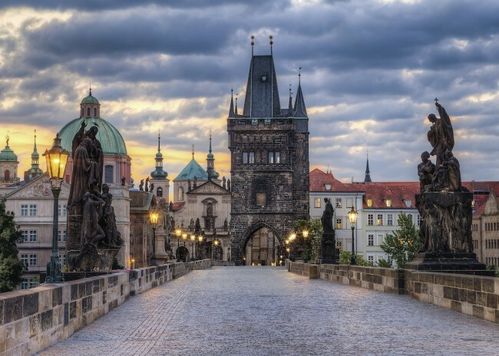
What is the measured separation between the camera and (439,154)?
24375 millimetres

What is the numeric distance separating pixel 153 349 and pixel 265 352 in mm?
1575

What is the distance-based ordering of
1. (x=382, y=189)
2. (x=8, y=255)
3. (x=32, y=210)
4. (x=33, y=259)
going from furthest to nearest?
(x=382, y=189), (x=32, y=210), (x=33, y=259), (x=8, y=255)

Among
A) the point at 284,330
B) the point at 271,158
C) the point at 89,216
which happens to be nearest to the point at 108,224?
the point at 89,216

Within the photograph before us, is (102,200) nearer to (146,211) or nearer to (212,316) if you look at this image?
(212,316)

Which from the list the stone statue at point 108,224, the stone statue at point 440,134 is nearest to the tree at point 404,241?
the stone statue at point 440,134

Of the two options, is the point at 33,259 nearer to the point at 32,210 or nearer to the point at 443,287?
the point at 32,210

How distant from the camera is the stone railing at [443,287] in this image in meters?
17.0

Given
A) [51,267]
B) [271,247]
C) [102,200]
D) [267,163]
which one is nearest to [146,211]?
[267,163]

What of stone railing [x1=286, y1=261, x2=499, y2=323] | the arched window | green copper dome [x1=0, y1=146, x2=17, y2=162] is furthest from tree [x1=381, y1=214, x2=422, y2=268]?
green copper dome [x1=0, y1=146, x2=17, y2=162]

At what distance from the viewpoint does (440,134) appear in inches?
962

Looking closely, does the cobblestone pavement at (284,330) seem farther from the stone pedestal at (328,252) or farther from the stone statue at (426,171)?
the stone pedestal at (328,252)

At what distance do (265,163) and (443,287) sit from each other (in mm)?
110300

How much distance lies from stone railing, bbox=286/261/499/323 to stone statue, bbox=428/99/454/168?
119 inches

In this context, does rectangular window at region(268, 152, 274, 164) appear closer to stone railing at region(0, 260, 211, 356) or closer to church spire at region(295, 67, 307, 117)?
church spire at region(295, 67, 307, 117)
